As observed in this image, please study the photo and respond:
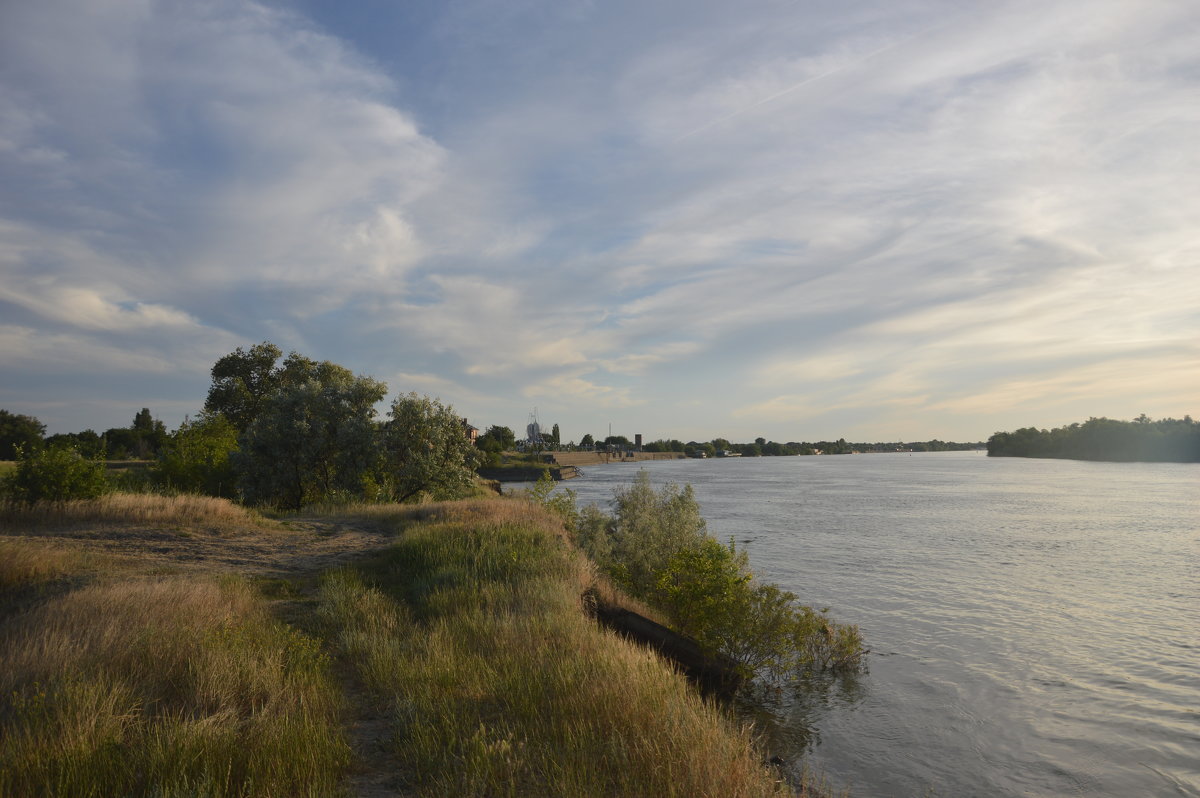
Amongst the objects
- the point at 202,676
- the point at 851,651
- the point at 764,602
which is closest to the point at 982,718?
the point at 851,651

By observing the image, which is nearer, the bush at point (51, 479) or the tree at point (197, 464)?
the bush at point (51, 479)

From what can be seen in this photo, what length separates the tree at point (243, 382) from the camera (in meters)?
60.6

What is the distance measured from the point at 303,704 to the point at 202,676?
48.4 inches

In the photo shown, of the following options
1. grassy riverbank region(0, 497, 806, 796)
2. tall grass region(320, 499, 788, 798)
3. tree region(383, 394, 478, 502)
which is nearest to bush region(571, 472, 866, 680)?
tall grass region(320, 499, 788, 798)

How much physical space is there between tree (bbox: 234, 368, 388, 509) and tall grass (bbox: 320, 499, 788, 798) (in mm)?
20676

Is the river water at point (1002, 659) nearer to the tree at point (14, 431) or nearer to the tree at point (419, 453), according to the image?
the tree at point (419, 453)

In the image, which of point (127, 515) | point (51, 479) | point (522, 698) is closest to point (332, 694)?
point (522, 698)

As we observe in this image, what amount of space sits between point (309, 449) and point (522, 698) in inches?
1158

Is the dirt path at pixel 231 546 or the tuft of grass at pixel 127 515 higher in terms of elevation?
the tuft of grass at pixel 127 515

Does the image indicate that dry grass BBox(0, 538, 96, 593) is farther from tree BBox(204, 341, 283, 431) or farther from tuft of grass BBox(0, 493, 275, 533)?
tree BBox(204, 341, 283, 431)

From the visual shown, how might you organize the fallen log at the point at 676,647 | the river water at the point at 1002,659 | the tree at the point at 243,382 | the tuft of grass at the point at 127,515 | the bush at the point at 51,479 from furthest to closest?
the tree at the point at 243,382 → the bush at the point at 51,479 → the tuft of grass at the point at 127,515 → the fallen log at the point at 676,647 → the river water at the point at 1002,659

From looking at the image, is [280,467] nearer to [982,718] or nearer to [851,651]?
[851,651]

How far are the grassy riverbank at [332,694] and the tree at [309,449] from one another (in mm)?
19607

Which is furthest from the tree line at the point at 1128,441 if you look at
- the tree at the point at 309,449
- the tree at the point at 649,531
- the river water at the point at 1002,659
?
the tree at the point at 309,449
